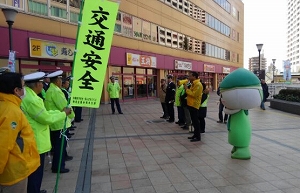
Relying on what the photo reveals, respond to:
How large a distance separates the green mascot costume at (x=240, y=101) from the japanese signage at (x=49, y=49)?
35.3 ft

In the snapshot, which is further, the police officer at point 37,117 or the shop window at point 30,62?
the shop window at point 30,62

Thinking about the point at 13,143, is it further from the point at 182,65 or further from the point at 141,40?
the point at 182,65

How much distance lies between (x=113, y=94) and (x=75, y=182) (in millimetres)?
8244

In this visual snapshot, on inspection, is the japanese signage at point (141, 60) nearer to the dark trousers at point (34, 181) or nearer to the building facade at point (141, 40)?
the building facade at point (141, 40)

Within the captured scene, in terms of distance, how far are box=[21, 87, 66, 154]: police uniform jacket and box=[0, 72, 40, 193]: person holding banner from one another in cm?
63

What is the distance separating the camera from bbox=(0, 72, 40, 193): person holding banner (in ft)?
7.54

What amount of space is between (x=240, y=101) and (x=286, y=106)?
980 centimetres

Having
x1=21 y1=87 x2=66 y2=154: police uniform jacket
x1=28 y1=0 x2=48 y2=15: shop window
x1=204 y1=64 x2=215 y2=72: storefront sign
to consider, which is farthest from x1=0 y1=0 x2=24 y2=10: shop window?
x1=204 y1=64 x2=215 y2=72: storefront sign

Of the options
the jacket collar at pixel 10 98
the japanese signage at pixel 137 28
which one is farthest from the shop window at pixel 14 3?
the jacket collar at pixel 10 98

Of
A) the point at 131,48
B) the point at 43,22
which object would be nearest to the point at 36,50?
the point at 43,22

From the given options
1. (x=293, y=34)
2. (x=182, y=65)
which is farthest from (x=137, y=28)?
(x=293, y=34)

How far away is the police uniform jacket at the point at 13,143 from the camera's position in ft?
7.52

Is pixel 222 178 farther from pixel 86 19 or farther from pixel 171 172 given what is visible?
pixel 86 19

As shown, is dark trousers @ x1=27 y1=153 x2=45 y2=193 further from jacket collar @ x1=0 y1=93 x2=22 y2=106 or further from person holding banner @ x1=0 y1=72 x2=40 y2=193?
jacket collar @ x1=0 y1=93 x2=22 y2=106
